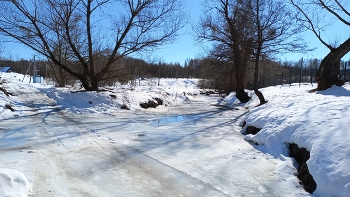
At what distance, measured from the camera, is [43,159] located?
5180 millimetres

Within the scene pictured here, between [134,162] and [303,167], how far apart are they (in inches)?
123

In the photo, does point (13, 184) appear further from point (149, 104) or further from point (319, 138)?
point (149, 104)

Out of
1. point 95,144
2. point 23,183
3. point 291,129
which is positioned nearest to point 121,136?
point 95,144

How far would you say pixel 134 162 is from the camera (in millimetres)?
5289

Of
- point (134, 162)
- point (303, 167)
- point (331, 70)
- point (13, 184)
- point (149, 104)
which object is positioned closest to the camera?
point (13, 184)

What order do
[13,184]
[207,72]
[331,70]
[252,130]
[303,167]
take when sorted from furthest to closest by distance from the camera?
[207,72]
[331,70]
[252,130]
[303,167]
[13,184]

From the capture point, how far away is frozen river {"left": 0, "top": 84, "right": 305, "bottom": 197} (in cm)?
410

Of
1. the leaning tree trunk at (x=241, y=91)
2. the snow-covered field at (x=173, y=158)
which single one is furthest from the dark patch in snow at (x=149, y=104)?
the leaning tree trunk at (x=241, y=91)

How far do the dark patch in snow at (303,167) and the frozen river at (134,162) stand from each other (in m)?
0.22

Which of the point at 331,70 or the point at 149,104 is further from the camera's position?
the point at 149,104

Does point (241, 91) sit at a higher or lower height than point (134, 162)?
higher

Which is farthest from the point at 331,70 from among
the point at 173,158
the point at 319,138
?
the point at 173,158

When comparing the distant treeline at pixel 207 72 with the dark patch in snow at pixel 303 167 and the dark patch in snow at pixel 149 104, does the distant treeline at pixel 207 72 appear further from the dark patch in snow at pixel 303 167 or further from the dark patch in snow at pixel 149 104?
the dark patch in snow at pixel 303 167

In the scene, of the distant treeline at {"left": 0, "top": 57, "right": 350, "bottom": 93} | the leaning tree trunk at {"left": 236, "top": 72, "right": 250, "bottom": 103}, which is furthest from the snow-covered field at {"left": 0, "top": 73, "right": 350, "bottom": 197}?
the leaning tree trunk at {"left": 236, "top": 72, "right": 250, "bottom": 103}
